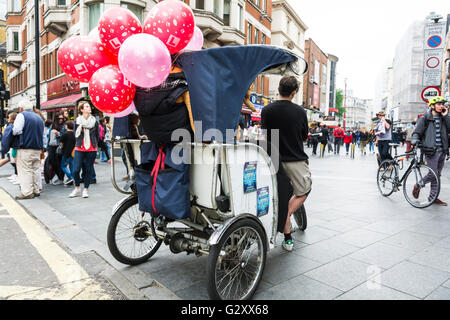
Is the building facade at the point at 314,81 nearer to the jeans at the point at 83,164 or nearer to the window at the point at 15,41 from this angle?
the window at the point at 15,41

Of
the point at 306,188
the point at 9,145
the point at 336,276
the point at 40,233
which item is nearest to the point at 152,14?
the point at 306,188

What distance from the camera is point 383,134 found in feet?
32.8

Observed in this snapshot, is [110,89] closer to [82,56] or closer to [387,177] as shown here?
[82,56]

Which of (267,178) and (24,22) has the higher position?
(24,22)

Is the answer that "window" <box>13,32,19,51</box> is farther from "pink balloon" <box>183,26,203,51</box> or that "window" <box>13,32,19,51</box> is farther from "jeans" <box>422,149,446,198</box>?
"jeans" <box>422,149,446,198</box>

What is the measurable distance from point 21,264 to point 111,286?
47.4 inches

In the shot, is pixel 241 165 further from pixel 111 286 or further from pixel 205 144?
pixel 111 286

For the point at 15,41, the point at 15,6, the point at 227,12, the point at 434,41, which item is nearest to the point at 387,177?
the point at 434,41

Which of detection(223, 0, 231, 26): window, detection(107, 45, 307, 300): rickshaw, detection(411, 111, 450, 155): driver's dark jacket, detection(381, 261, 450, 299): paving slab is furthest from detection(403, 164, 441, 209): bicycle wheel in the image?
detection(223, 0, 231, 26): window

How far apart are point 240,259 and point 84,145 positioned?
16.6 feet

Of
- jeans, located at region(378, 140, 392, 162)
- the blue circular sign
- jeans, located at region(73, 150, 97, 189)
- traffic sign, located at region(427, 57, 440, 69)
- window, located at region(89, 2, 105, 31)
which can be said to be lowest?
jeans, located at region(73, 150, 97, 189)

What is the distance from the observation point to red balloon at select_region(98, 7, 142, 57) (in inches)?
110

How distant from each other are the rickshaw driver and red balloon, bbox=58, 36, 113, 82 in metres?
1.72
